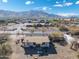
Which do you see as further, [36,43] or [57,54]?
A: [36,43]

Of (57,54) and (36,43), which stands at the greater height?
(36,43)

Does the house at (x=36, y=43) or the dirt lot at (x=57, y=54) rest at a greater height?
the house at (x=36, y=43)

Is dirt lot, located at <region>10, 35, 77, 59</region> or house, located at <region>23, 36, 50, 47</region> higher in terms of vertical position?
house, located at <region>23, 36, 50, 47</region>

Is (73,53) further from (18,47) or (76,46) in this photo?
(18,47)

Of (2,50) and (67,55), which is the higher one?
(2,50)

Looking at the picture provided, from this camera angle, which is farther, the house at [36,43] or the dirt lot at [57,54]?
the house at [36,43]

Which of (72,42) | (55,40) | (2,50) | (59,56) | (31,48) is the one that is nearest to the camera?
(2,50)

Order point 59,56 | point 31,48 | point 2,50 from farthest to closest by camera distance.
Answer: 1. point 31,48
2. point 59,56
3. point 2,50

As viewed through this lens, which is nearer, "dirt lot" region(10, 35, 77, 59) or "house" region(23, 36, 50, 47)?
"dirt lot" region(10, 35, 77, 59)

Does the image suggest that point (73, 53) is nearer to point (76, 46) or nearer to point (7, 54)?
point (76, 46)

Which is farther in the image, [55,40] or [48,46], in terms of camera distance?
[55,40]

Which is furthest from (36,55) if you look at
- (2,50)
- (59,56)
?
(2,50)
